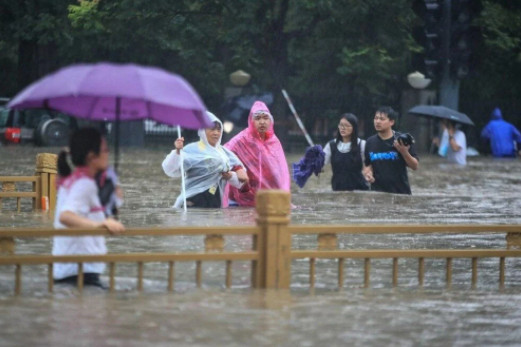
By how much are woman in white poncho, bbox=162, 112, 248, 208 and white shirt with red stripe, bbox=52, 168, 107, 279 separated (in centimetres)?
711

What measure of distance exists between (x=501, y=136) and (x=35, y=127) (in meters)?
14.1

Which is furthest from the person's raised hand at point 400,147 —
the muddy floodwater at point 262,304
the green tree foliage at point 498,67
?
Answer: the green tree foliage at point 498,67

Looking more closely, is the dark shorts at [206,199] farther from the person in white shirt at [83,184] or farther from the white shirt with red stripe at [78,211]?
the person in white shirt at [83,184]

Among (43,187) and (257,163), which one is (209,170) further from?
(43,187)

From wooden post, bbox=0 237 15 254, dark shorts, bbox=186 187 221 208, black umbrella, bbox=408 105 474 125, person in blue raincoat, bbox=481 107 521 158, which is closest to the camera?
wooden post, bbox=0 237 15 254

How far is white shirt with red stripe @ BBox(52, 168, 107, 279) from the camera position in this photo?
10.7 metres

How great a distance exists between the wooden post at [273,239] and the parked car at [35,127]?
115 feet

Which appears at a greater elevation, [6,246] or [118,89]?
[118,89]

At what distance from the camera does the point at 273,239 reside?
37.3 ft

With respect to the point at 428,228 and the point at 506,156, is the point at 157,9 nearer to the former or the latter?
the point at 506,156

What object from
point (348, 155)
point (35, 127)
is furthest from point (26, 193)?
point (35, 127)

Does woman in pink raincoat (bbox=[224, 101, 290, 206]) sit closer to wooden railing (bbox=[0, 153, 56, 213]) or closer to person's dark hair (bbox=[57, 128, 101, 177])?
wooden railing (bbox=[0, 153, 56, 213])

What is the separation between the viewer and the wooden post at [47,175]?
19.4 m

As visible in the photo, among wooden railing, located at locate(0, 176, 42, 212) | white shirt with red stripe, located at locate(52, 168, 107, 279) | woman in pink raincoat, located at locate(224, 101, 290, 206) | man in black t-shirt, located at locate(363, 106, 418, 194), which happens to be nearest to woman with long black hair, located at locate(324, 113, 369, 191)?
man in black t-shirt, located at locate(363, 106, 418, 194)
